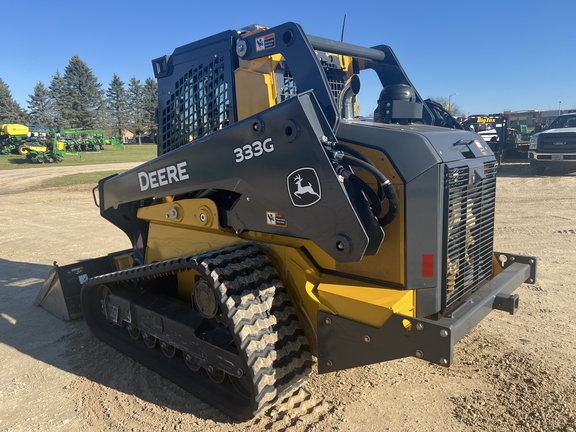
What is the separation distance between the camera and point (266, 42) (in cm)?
312

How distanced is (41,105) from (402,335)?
235 feet

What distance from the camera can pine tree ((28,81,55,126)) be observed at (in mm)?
61500

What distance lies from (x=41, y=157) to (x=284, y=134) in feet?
97.2

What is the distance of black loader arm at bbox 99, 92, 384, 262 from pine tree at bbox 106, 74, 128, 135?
72.8 m

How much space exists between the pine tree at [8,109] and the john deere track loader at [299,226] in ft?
189

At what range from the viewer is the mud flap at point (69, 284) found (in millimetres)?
4906

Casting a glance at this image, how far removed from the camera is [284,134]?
8.76 feet

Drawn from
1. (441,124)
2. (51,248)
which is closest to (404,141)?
(441,124)

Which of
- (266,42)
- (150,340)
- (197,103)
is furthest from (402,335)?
(197,103)

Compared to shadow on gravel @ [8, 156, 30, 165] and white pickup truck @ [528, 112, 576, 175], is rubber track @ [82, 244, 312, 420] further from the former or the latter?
shadow on gravel @ [8, 156, 30, 165]

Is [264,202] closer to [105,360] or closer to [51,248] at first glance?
[105,360]

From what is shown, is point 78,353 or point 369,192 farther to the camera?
point 78,353

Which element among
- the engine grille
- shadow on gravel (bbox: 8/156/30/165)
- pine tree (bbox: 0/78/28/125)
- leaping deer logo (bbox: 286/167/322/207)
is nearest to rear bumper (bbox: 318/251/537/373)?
the engine grille

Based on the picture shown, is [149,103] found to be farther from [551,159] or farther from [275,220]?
[275,220]
